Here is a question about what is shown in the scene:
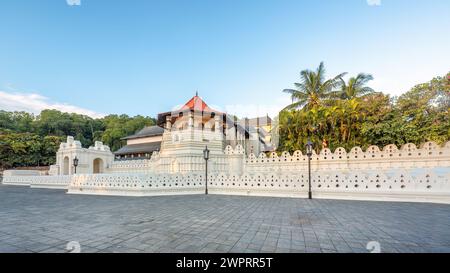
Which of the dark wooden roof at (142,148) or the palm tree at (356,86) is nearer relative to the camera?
the palm tree at (356,86)

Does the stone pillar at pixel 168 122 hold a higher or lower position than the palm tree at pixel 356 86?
lower

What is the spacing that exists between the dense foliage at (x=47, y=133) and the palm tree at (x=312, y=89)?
126ft

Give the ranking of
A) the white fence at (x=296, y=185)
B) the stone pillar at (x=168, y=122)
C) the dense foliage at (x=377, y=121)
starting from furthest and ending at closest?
the stone pillar at (x=168, y=122) → the dense foliage at (x=377, y=121) → the white fence at (x=296, y=185)

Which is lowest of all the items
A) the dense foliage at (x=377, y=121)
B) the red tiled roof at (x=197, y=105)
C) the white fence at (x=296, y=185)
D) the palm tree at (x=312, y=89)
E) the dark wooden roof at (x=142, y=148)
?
the white fence at (x=296, y=185)

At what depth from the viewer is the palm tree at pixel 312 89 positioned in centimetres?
2275

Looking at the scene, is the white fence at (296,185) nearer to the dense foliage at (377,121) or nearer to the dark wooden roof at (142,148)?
the dense foliage at (377,121)

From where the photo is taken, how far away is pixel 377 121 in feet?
47.9

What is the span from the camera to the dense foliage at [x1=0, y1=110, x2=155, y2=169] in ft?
101

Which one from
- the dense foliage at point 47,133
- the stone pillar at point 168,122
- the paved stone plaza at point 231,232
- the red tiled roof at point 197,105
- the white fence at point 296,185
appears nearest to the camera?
the paved stone plaza at point 231,232

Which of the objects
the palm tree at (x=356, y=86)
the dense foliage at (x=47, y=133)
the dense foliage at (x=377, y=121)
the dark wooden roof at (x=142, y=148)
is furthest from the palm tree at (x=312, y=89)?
the dense foliage at (x=47, y=133)

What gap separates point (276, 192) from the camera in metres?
10.5

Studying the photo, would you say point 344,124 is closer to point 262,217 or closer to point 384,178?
point 384,178

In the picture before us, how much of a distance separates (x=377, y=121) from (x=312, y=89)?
974 centimetres
